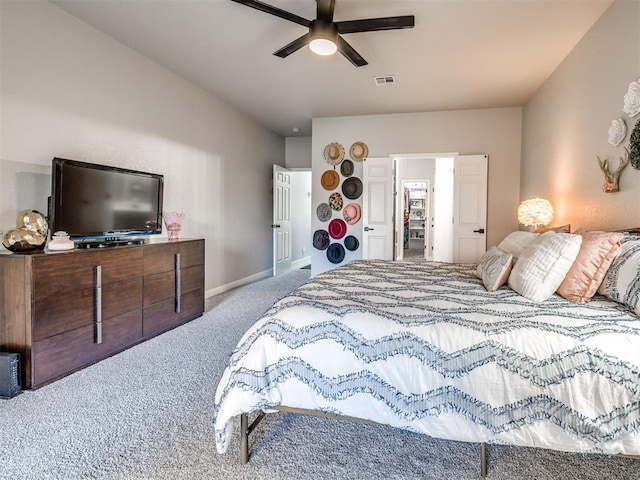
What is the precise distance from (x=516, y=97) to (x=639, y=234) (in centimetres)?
348

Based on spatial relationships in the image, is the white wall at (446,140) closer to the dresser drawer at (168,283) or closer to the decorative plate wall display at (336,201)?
the decorative plate wall display at (336,201)

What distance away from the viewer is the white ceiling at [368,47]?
283 centimetres

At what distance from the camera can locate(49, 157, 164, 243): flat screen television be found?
2.60 meters

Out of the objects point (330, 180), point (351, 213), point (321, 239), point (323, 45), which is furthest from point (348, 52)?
point (321, 239)

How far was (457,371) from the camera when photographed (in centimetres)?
143

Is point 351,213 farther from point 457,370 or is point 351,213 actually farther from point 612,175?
point 457,370

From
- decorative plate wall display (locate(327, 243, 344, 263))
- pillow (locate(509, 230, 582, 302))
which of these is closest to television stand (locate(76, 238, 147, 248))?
pillow (locate(509, 230, 582, 302))

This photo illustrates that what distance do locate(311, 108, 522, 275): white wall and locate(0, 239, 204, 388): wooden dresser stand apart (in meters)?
3.05

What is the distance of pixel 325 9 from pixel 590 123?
2365 mm

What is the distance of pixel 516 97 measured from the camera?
4840 millimetres

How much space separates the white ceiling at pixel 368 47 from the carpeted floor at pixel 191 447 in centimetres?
287

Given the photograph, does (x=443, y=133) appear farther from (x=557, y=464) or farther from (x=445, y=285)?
(x=557, y=464)

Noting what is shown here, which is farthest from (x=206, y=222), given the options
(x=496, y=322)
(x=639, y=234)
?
(x=639, y=234)

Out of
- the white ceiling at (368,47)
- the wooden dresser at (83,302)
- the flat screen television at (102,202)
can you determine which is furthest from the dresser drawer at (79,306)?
the white ceiling at (368,47)
